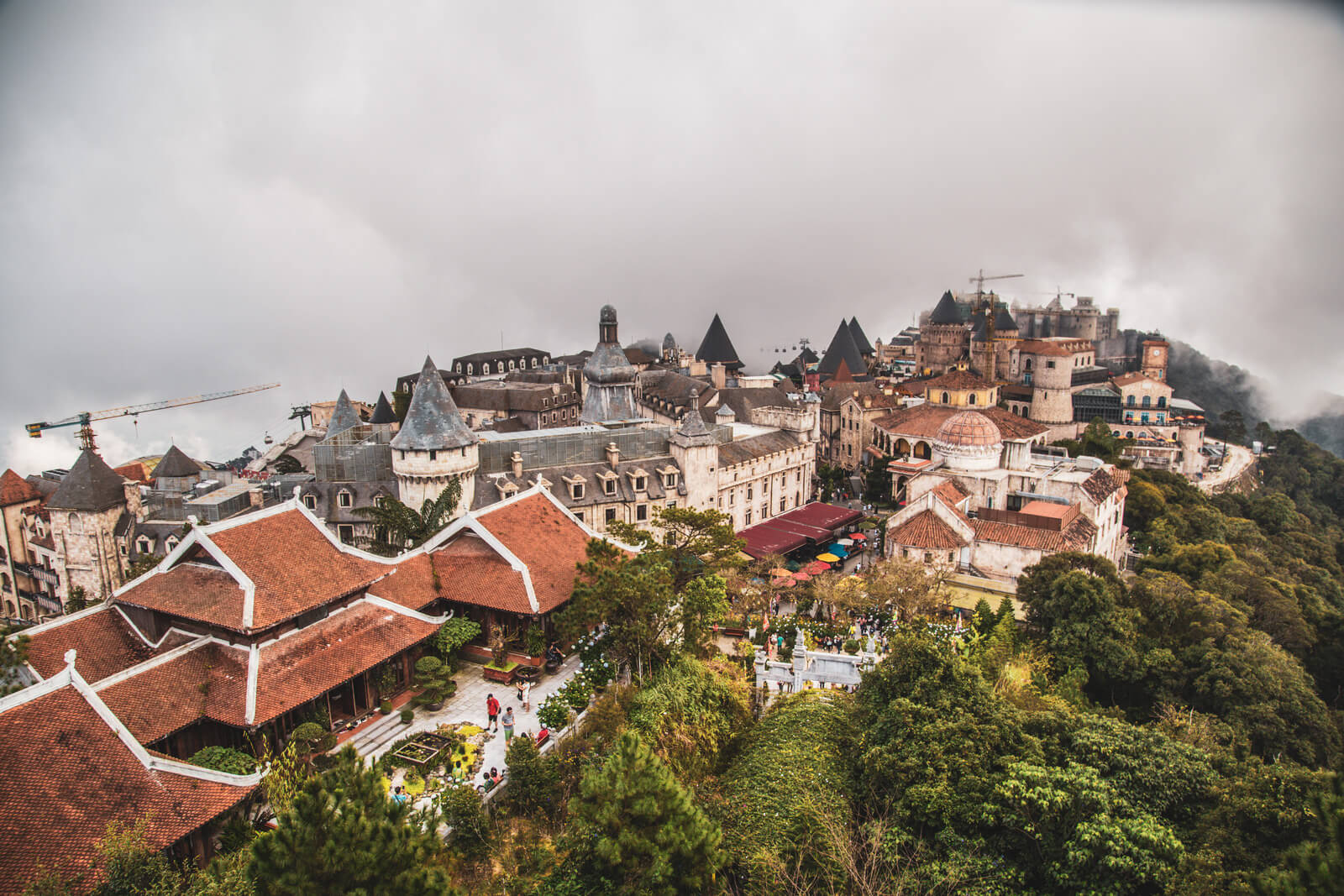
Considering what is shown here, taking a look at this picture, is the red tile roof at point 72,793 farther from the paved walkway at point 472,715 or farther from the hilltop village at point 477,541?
the paved walkway at point 472,715

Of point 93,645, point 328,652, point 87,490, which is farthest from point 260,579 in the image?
point 87,490

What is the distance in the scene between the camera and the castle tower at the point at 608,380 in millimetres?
55812

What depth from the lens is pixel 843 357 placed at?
91188 millimetres

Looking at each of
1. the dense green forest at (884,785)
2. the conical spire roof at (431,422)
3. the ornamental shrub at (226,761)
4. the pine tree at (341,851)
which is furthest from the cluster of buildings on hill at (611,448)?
the pine tree at (341,851)

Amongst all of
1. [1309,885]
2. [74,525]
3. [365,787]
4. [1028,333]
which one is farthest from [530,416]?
[1028,333]

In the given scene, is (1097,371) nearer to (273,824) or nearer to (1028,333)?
(1028,333)

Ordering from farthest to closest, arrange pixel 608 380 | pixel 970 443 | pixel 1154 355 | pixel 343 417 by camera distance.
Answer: pixel 1154 355, pixel 343 417, pixel 608 380, pixel 970 443

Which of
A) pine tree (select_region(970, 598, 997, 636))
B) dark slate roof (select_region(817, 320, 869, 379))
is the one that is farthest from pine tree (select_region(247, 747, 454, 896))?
dark slate roof (select_region(817, 320, 869, 379))

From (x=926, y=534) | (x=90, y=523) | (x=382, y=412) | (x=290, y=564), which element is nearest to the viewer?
(x=290, y=564)

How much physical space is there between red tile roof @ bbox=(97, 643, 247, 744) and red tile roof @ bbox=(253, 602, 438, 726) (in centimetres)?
67

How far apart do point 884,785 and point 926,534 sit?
23.8 metres

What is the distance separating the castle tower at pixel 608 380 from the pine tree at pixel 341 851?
4270 centimetres

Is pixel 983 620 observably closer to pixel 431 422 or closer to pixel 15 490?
pixel 431 422

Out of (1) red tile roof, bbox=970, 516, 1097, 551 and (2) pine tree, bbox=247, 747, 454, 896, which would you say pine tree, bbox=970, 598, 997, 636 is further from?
(2) pine tree, bbox=247, 747, 454, 896
